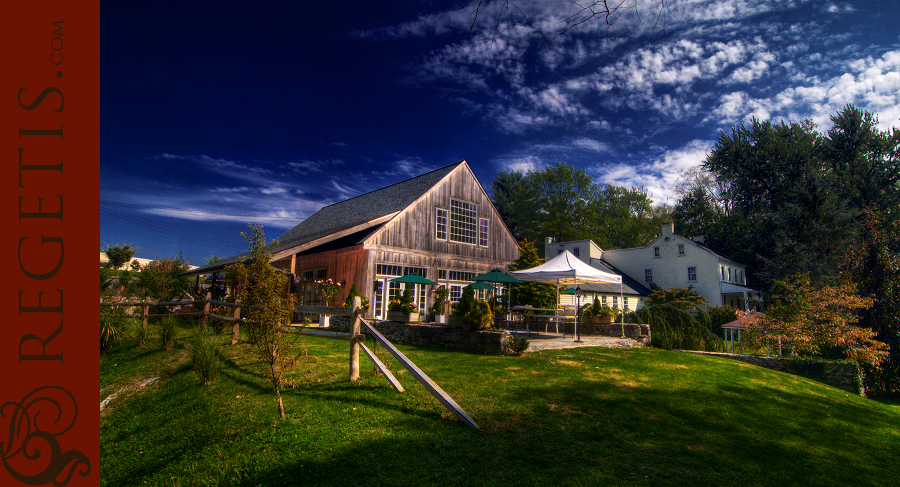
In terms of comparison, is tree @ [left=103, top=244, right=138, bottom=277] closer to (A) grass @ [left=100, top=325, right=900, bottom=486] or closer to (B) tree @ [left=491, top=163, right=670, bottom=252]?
(A) grass @ [left=100, top=325, right=900, bottom=486]

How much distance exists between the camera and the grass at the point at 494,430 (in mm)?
3912

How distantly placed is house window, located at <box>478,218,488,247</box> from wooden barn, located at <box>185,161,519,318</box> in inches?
2.2

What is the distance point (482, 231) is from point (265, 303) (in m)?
16.9

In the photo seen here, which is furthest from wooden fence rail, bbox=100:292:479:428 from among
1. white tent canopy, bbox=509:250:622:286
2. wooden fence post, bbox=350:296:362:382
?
white tent canopy, bbox=509:250:622:286

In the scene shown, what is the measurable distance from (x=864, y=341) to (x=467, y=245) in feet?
48.2

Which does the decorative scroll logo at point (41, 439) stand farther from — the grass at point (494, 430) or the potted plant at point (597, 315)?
the potted plant at point (597, 315)

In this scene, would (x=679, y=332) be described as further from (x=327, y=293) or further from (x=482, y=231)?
(x=327, y=293)

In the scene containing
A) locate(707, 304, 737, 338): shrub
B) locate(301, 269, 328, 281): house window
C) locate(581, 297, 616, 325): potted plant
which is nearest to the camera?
locate(581, 297, 616, 325): potted plant

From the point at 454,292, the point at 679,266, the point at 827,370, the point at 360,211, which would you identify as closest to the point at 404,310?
the point at 454,292

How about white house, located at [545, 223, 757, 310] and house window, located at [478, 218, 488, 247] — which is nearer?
house window, located at [478, 218, 488, 247]

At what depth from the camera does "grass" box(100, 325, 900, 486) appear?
12.8 feet

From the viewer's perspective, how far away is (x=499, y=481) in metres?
3.64

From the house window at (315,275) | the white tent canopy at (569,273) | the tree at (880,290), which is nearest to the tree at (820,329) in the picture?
the tree at (880,290)

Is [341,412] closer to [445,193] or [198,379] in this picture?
[198,379]
